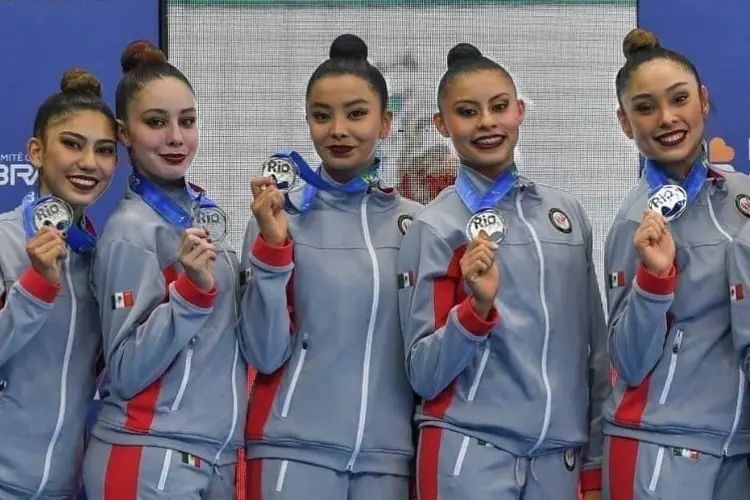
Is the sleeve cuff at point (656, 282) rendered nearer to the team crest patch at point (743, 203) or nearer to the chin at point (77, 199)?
the team crest patch at point (743, 203)

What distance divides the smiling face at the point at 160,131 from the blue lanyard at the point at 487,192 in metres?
0.67

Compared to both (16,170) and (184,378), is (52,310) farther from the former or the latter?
(16,170)

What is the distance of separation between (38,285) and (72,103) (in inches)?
21.0

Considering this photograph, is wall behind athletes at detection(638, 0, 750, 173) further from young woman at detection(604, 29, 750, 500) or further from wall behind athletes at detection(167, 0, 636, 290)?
young woman at detection(604, 29, 750, 500)

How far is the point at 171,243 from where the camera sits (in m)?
2.61

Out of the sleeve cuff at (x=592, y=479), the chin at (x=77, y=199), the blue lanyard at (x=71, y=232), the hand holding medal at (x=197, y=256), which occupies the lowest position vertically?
Result: the sleeve cuff at (x=592, y=479)

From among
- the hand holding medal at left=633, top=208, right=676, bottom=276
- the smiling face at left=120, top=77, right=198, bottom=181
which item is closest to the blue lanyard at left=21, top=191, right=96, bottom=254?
the smiling face at left=120, top=77, right=198, bottom=181

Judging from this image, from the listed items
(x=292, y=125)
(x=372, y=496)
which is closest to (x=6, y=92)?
(x=292, y=125)

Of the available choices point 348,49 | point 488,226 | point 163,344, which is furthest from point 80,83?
point 488,226

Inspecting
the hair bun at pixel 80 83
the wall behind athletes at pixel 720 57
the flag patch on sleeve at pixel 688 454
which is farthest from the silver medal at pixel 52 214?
the wall behind athletes at pixel 720 57

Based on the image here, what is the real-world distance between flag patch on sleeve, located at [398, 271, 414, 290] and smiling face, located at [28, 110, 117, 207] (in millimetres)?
776

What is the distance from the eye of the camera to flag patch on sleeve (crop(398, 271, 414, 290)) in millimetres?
2613

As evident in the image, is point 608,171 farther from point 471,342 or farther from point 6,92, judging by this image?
point 6,92

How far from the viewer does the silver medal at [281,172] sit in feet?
8.46
